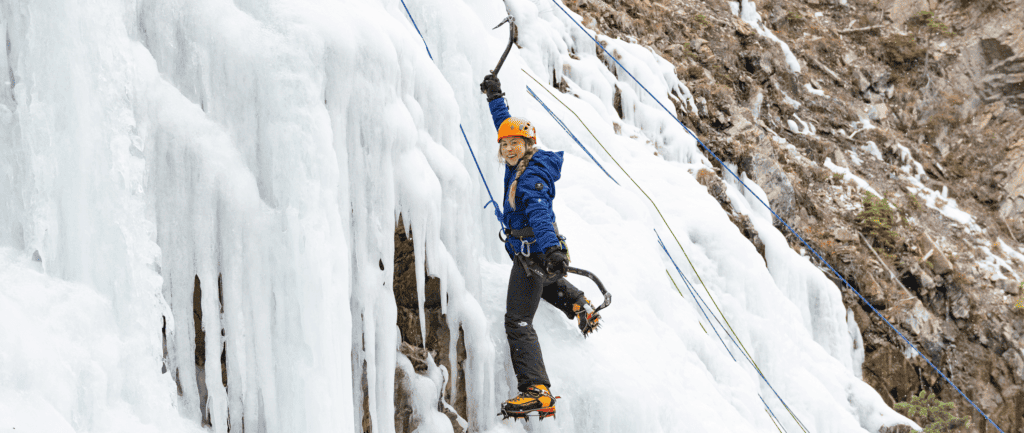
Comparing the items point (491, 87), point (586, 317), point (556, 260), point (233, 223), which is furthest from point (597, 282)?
point (233, 223)

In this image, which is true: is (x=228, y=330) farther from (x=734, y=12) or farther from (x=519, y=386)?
(x=734, y=12)

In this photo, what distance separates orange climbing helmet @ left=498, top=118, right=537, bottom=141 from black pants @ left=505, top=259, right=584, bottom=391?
68cm

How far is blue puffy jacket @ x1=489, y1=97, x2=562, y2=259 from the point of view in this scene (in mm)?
3264

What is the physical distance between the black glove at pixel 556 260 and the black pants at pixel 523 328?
26 cm

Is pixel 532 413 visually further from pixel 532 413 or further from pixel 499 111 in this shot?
pixel 499 111

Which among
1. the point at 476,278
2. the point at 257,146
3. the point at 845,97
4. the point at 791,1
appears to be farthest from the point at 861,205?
the point at 257,146

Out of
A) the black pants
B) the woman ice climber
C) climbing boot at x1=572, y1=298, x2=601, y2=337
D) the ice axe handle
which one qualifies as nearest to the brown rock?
the ice axe handle

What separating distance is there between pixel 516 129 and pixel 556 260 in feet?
2.48

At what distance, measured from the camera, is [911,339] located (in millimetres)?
8719

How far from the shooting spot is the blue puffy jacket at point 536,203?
10.7 feet

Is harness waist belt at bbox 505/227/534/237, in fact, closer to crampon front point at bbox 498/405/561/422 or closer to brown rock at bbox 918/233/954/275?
crampon front point at bbox 498/405/561/422

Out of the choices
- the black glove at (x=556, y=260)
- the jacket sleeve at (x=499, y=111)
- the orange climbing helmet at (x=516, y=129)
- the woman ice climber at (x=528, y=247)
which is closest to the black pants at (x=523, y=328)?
the woman ice climber at (x=528, y=247)

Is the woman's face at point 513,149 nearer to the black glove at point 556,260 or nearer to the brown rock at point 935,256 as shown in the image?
the black glove at point 556,260

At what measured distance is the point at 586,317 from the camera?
3.81 m
